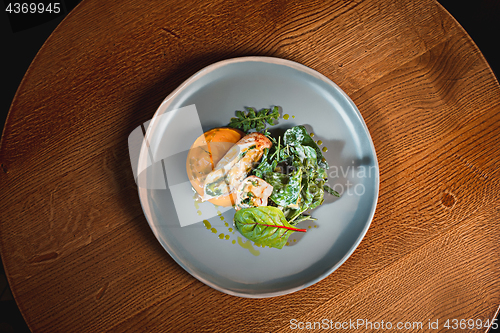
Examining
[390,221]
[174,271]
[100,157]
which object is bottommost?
[390,221]

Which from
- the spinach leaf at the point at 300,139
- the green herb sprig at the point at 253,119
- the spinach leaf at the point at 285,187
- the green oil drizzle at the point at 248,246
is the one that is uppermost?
the green herb sprig at the point at 253,119

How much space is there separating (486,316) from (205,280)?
4.20 ft

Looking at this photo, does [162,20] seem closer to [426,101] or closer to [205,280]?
[205,280]

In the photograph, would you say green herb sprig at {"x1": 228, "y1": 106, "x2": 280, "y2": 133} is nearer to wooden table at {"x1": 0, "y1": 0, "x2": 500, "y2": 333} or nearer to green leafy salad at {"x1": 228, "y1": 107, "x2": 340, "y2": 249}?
Result: green leafy salad at {"x1": 228, "y1": 107, "x2": 340, "y2": 249}

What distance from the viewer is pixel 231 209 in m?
1.33

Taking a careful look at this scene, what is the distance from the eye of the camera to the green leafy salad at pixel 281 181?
3.90ft

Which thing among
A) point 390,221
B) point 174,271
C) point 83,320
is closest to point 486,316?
point 390,221

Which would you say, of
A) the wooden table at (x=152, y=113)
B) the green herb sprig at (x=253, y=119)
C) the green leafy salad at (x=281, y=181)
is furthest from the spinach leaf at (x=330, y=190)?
the green herb sprig at (x=253, y=119)

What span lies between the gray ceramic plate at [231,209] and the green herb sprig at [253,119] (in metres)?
0.03

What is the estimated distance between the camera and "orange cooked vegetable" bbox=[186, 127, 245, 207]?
131 centimetres

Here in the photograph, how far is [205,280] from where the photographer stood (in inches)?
48.8

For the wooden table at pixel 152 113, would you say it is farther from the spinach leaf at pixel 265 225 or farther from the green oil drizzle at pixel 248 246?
the spinach leaf at pixel 265 225

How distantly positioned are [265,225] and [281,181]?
201mm

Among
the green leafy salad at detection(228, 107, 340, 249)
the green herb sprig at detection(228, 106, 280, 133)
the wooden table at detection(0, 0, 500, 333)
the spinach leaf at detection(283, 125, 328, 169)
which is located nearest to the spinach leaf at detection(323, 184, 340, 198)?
the green leafy salad at detection(228, 107, 340, 249)
